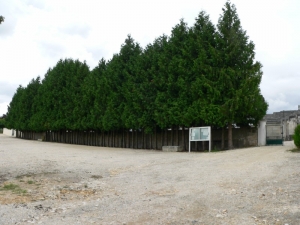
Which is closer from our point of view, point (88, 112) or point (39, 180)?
point (39, 180)

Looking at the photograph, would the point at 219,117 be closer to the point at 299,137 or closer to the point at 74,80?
the point at 299,137

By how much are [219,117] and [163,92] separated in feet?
20.0

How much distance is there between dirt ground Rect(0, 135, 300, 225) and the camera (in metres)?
7.59

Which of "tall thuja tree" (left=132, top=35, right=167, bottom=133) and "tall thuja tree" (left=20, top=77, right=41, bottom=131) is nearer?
"tall thuja tree" (left=132, top=35, right=167, bottom=133)

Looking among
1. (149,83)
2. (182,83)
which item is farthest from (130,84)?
(182,83)

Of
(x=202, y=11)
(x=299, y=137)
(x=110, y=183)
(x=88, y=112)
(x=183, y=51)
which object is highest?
(x=202, y=11)

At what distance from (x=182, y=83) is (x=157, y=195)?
18332 mm

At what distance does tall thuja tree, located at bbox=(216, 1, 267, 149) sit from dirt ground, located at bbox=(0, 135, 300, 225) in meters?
9.78

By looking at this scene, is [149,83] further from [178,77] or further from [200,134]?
[200,134]

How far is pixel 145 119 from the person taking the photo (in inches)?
1210

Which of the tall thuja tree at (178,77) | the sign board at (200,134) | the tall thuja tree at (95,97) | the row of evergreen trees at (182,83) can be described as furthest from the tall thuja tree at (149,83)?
the tall thuja tree at (95,97)

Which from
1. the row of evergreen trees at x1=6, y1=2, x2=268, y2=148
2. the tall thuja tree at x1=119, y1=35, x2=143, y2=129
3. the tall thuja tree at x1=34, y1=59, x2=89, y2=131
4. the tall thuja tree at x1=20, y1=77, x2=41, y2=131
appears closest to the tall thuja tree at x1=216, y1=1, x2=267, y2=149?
the row of evergreen trees at x1=6, y1=2, x2=268, y2=148

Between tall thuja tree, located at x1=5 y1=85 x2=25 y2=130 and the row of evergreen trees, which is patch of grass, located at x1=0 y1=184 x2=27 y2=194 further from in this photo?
tall thuja tree, located at x1=5 y1=85 x2=25 y2=130

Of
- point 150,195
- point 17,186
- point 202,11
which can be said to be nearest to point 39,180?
point 17,186
